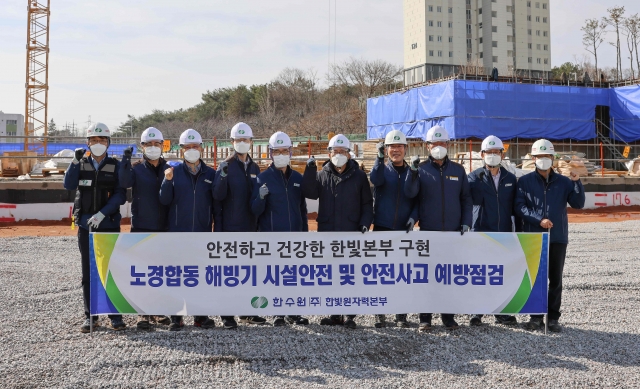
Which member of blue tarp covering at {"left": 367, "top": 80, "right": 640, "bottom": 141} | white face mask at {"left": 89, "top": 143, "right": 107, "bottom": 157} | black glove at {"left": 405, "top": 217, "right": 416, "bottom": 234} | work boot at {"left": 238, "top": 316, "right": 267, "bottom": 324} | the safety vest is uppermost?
blue tarp covering at {"left": 367, "top": 80, "right": 640, "bottom": 141}

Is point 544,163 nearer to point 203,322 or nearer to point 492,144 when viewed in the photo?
point 492,144

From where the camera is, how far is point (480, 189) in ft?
23.2

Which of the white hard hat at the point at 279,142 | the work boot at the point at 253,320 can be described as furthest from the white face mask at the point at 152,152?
the work boot at the point at 253,320

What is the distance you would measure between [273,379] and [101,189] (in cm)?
313

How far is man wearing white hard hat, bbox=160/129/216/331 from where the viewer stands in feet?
22.2

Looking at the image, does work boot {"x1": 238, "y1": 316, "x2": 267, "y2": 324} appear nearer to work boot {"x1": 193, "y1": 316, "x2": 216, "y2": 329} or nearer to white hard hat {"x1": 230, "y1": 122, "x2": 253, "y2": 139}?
work boot {"x1": 193, "y1": 316, "x2": 216, "y2": 329}

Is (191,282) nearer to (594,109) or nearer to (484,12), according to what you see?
(594,109)

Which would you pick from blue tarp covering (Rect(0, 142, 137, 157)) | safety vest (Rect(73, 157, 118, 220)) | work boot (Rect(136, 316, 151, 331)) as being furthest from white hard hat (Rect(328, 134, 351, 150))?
blue tarp covering (Rect(0, 142, 137, 157))

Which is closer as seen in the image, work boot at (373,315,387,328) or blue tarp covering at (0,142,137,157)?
work boot at (373,315,387,328)

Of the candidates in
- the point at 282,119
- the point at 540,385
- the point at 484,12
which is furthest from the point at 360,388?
the point at 484,12

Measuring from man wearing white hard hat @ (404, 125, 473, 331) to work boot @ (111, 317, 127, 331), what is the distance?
3451 millimetres

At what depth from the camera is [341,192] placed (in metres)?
6.82

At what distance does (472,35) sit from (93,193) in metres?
95.6

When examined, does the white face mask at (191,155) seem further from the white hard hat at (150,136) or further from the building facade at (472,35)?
the building facade at (472,35)
